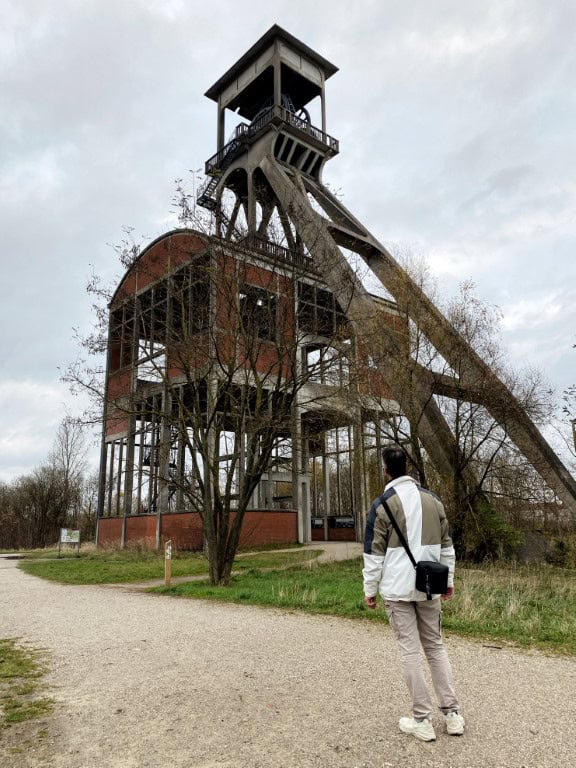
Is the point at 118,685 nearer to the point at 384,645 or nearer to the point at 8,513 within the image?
the point at 384,645

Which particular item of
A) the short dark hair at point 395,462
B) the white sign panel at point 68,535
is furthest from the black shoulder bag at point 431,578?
the white sign panel at point 68,535

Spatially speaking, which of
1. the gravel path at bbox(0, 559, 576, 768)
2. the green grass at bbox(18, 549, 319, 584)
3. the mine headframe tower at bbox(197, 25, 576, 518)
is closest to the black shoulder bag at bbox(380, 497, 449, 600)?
the gravel path at bbox(0, 559, 576, 768)

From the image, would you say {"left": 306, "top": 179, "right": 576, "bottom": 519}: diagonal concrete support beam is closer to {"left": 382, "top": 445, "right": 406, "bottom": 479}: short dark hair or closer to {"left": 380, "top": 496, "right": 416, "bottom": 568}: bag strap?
{"left": 382, "top": 445, "right": 406, "bottom": 479}: short dark hair

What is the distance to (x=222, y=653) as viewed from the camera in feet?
20.3

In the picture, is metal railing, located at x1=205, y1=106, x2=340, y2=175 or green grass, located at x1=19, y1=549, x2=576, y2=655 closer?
green grass, located at x1=19, y1=549, x2=576, y2=655

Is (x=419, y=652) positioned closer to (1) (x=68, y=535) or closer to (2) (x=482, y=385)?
(2) (x=482, y=385)

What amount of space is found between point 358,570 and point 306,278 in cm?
767

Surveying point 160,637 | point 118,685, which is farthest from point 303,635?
point 118,685

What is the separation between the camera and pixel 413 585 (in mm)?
Result: 3764

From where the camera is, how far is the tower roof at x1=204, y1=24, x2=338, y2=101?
2986 centimetres

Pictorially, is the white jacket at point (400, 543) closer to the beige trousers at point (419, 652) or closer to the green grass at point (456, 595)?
the beige trousers at point (419, 652)

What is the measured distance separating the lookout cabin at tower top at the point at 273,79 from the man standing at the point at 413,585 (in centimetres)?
2902

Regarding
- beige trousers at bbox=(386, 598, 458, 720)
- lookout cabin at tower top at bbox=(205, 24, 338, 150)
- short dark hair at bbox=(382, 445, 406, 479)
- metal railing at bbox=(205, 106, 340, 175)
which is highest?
lookout cabin at tower top at bbox=(205, 24, 338, 150)

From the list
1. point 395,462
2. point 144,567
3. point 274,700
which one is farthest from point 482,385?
point 274,700
